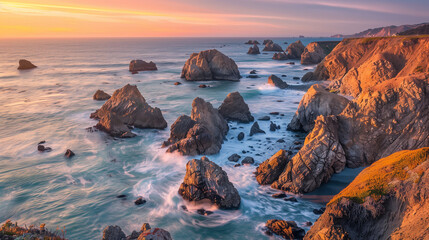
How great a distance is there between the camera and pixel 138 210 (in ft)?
52.2

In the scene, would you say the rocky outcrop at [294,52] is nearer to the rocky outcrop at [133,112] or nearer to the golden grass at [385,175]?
the rocky outcrop at [133,112]

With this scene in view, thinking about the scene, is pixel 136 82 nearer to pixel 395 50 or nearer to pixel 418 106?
pixel 395 50

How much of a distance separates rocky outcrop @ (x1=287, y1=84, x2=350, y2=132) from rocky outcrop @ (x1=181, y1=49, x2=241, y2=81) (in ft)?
126

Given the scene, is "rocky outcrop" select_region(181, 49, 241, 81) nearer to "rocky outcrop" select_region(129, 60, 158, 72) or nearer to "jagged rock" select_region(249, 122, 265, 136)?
"rocky outcrop" select_region(129, 60, 158, 72)

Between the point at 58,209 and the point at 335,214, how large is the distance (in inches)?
633

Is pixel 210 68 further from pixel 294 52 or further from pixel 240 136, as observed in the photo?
pixel 294 52

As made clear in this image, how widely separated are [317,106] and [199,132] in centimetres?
1168

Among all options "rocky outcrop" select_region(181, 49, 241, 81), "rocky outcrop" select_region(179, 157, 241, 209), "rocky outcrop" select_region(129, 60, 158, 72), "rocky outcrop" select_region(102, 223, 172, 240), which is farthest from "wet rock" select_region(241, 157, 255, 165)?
"rocky outcrop" select_region(129, 60, 158, 72)

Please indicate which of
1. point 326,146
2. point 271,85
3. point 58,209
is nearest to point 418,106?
point 326,146

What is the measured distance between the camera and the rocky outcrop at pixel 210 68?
206 feet

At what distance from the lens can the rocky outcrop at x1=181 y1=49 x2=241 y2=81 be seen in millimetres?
62688

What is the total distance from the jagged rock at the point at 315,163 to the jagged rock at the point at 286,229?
3.11 metres

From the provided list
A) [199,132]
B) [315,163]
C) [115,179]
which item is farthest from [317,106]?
[115,179]

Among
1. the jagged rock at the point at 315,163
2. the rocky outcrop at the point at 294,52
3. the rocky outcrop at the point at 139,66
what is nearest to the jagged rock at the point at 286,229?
the jagged rock at the point at 315,163
